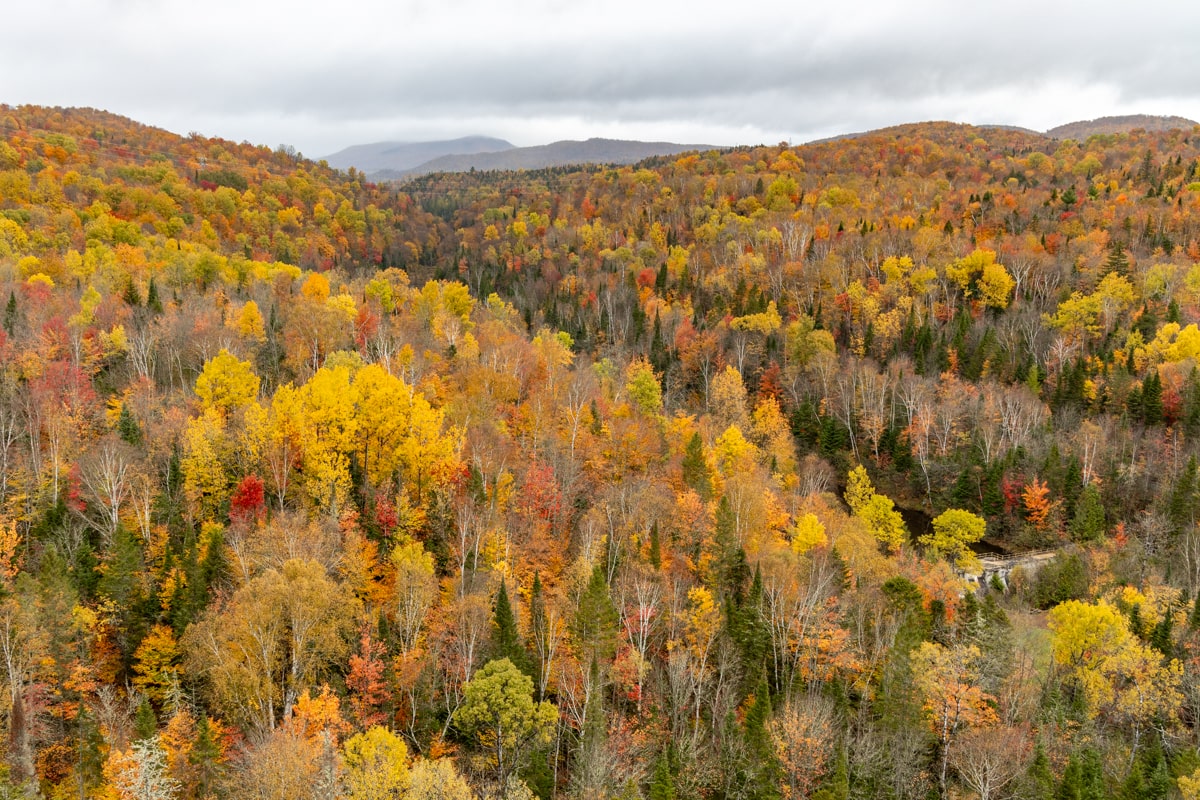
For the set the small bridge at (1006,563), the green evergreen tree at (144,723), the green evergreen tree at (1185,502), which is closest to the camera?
the green evergreen tree at (144,723)

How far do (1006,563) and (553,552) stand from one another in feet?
156

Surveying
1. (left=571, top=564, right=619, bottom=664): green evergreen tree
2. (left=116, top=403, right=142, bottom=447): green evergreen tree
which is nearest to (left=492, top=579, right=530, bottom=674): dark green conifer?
(left=571, top=564, right=619, bottom=664): green evergreen tree

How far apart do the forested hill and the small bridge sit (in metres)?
1.93

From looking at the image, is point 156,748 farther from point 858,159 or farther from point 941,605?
point 858,159

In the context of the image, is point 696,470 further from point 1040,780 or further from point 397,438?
point 1040,780

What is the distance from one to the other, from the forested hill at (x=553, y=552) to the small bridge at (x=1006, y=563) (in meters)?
1.93

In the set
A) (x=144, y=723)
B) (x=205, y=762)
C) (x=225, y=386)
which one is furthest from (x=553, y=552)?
(x=225, y=386)

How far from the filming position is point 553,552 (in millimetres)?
51531

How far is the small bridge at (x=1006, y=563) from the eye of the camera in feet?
224

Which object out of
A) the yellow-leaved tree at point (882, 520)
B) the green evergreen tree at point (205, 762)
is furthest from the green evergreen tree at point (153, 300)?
the yellow-leaved tree at point (882, 520)

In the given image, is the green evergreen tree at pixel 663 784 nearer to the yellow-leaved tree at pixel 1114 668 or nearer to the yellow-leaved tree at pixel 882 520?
the yellow-leaved tree at pixel 1114 668

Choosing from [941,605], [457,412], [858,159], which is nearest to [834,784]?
[941,605]

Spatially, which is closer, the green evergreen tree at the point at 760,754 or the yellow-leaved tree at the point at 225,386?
the green evergreen tree at the point at 760,754

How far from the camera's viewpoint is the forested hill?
120 feet
